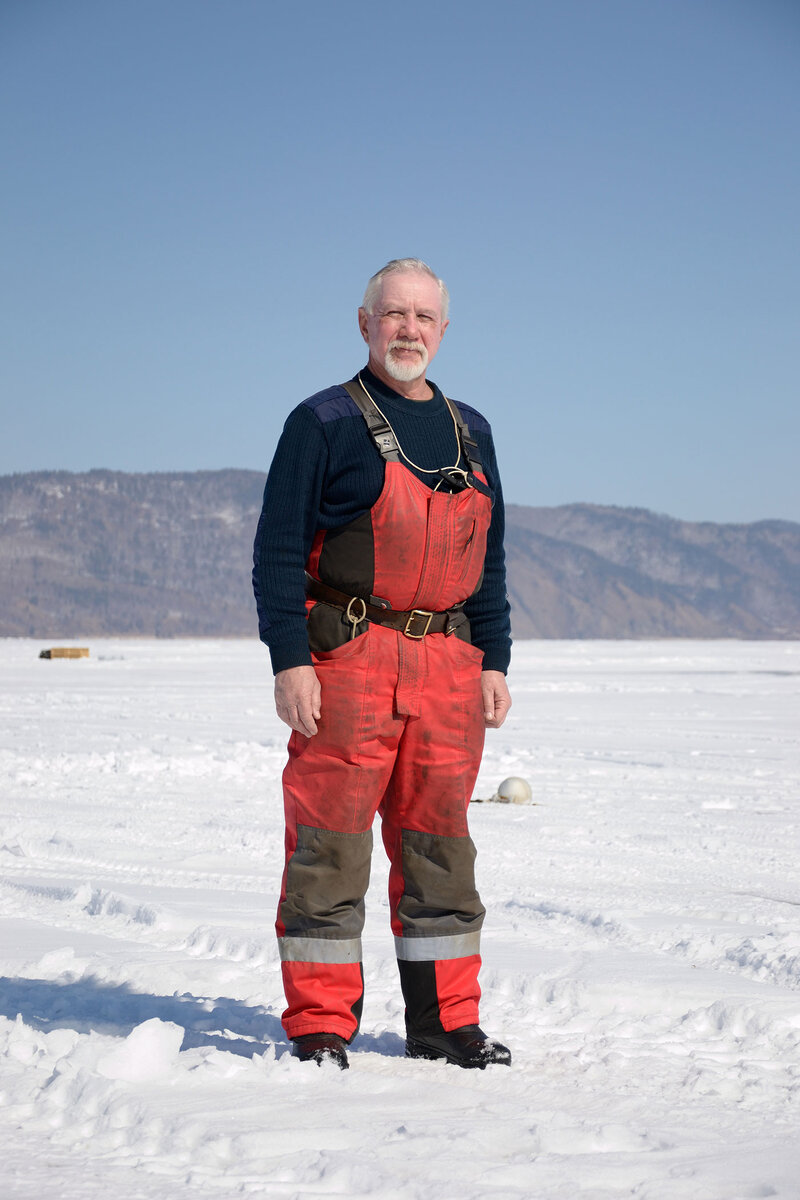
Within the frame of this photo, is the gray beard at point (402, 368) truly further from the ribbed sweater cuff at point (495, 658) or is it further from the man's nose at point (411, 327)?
the ribbed sweater cuff at point (495, 658)

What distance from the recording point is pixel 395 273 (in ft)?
8.61

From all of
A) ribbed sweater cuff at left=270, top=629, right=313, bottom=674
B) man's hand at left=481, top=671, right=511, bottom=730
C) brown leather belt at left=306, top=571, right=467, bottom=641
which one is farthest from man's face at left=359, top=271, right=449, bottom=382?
man's hand at left=481, top=671, right=511, bottom=730

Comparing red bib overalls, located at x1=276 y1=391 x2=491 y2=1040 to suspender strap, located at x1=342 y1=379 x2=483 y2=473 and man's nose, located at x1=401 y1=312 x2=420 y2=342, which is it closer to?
suspender strap, located at x1=342 y1=379 x2=483 y2=473

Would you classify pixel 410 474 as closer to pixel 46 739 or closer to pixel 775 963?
pixel 775 963

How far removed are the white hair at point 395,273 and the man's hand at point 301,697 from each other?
0.86m

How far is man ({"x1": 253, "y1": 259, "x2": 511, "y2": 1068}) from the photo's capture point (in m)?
2.49

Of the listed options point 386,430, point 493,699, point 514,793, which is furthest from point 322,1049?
point 514,793

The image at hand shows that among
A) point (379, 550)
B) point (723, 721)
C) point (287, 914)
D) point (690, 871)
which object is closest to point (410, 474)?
point (379, 550)

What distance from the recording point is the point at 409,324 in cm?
260

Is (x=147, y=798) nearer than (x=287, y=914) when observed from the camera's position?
No

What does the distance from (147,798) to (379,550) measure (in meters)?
5.33

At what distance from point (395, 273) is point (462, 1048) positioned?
173cm

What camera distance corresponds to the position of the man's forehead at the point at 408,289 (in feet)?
8.56

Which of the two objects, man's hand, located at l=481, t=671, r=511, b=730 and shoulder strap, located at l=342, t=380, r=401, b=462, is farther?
man's hand, located at l=481, t=671, r=511, b=730
